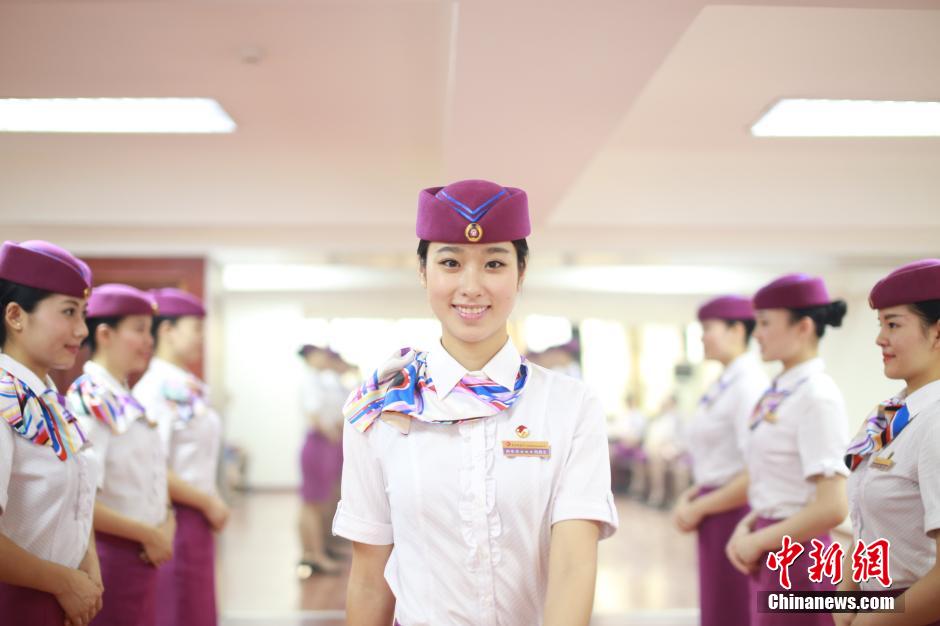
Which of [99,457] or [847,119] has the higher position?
[847,119]

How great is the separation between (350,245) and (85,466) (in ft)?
10.1

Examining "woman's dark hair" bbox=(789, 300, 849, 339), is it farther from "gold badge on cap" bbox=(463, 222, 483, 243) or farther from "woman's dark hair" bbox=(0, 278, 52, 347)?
"woman's dark hair" bbox=(0, 278, 52, 347)

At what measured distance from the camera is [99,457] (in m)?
3.14

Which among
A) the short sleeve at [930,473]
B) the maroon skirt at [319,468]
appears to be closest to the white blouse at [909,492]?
the short sleeve at [930,473]

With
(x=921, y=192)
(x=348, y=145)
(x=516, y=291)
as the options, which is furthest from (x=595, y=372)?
(x=516, y=291)

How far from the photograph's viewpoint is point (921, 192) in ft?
11.2

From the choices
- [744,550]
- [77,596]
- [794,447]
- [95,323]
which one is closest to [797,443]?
[794,447]

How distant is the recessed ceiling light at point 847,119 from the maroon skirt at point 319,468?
415 centimetres

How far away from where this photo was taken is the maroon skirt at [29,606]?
2311 millimetres

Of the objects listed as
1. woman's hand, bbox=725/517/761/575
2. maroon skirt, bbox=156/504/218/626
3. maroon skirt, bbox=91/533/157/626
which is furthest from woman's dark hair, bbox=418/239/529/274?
maroon skirt, bbox=156/504/218/626

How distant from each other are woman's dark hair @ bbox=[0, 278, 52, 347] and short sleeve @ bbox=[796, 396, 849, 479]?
2591 millimetres

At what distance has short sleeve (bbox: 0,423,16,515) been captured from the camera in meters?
2.18

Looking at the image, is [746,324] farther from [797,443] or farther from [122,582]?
[122,582]

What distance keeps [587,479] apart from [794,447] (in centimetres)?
185
